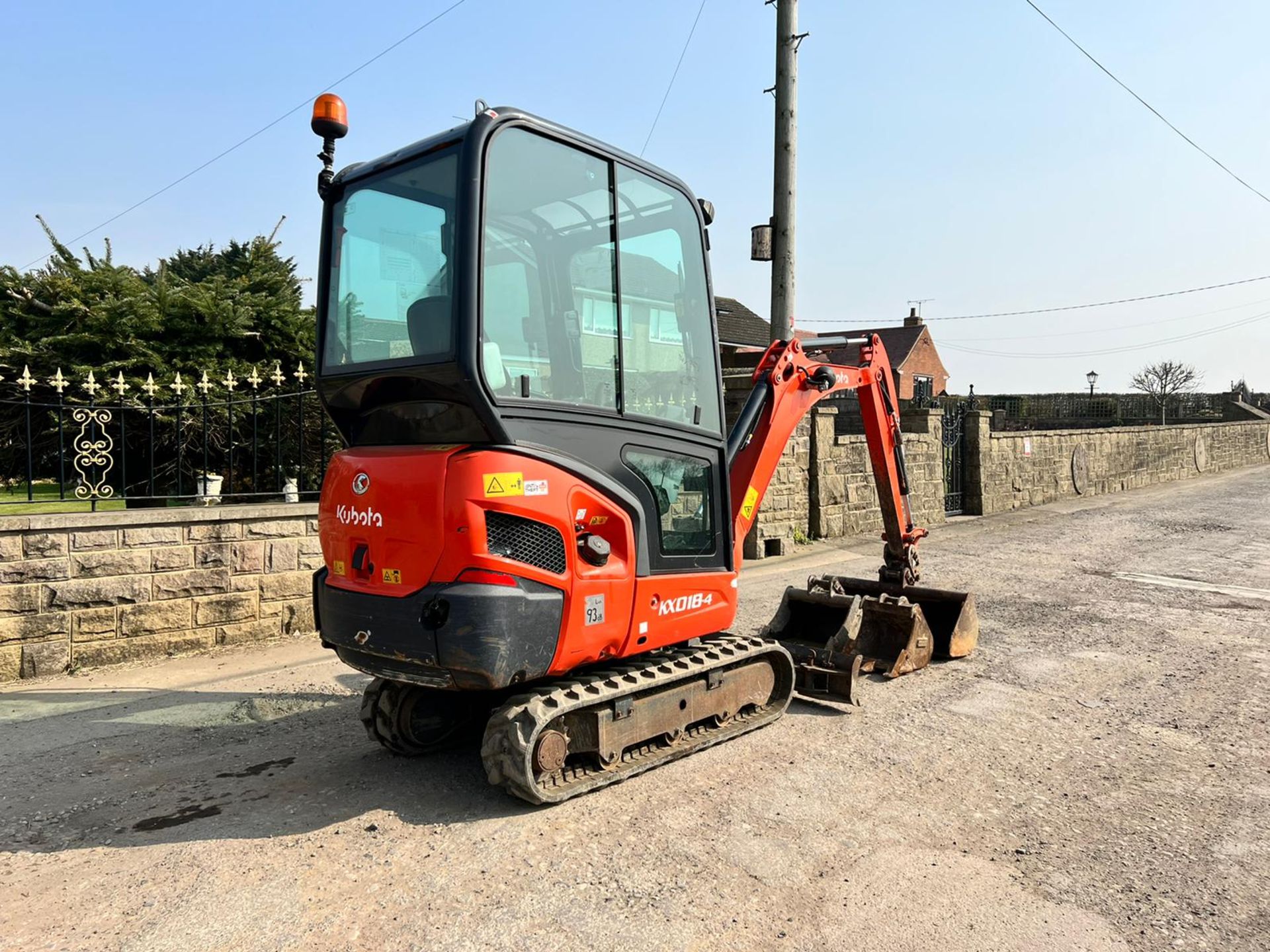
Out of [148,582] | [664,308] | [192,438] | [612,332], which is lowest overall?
[148,582]

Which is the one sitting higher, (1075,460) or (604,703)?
(1075,460)

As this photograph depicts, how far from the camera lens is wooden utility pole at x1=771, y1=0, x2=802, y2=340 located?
9.77 meters

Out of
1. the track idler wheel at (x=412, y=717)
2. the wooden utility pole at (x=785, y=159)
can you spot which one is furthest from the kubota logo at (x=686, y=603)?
the wooden utility pole at (x=785, y=159)

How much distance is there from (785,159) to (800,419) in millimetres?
5644

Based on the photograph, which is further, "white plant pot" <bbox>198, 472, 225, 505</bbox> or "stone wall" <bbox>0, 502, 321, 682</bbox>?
"white plant pot" <bbox>198, 472, 225, 505</bbox>

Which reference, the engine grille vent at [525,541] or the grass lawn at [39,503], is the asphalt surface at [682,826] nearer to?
the engine grille vent at [525,541]

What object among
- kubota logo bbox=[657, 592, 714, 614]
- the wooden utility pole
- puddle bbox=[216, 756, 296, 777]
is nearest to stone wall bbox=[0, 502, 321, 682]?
puddle bbox=[216, 756, 296, 777]

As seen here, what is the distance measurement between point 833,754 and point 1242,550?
966 cm

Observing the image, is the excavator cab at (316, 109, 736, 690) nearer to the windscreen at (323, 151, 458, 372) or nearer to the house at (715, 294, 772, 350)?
the windscreen at (323, 151, 458, 372)

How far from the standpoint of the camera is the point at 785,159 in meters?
9.83

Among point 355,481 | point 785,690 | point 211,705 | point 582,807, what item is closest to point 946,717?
point 785,690

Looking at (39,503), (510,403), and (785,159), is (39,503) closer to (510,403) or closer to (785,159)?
(510,403)

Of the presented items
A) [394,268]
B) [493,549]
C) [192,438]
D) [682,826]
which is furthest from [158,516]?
[682,826]

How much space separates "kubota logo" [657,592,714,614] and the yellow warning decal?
104cm
